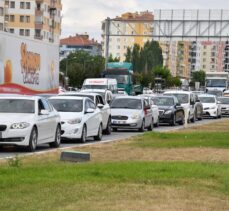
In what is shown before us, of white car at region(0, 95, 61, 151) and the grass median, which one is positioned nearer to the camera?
the grass median

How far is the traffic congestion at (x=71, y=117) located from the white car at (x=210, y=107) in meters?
11.9

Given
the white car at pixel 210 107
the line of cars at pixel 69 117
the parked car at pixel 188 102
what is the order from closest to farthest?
the line of cars at pixel 69 117 < the parked car at pixel 188 102 < the white car at pixel 210 107

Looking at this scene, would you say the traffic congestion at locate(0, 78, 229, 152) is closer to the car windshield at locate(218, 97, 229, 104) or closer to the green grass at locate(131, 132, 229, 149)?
the green grass at locate(131, 132, 229, 149)

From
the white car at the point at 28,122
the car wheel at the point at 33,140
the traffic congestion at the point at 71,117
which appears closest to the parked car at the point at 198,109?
the traffic congestion at the point at 71,117

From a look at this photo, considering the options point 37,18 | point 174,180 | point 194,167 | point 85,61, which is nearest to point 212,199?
point 174,180

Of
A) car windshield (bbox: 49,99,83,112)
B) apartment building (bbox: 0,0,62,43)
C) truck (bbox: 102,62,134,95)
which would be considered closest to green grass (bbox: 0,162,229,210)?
car windshield (bbox: 49,99,83,112)

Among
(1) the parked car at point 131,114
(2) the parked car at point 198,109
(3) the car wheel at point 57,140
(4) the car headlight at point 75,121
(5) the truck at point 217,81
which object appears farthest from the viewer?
(5) the truck at point 217,81

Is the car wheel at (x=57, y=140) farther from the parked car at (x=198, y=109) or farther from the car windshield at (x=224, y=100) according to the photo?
the car windshield at (x=224, y=100)

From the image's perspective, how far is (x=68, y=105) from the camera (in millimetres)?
27297

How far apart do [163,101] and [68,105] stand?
1734 cm

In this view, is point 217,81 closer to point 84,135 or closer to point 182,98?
point 182,98

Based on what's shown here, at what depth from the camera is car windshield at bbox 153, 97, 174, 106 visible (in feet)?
144

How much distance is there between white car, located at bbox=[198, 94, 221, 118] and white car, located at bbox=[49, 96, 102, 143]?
28.5 metres

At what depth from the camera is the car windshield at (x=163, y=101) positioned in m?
44.0
